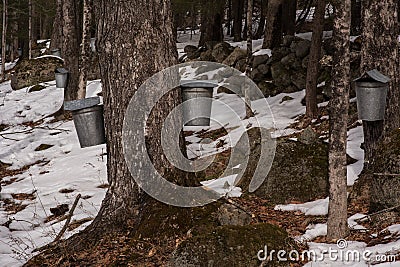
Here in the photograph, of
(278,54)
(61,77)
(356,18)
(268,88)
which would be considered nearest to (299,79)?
(268,88)

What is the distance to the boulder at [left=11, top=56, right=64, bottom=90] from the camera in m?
18.0

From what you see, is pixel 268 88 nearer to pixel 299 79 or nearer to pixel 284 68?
pixel 284 68

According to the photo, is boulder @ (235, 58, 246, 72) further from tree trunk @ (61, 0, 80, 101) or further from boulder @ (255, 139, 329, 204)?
boulder @ (255, 139, 329, 204)

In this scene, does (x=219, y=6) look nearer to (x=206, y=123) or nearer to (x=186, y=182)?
(x=206, y=123)

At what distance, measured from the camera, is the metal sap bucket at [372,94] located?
526 cm

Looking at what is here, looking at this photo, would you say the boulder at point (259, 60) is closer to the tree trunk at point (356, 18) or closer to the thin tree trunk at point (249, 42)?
the thin tree trunk at point (249, 42)

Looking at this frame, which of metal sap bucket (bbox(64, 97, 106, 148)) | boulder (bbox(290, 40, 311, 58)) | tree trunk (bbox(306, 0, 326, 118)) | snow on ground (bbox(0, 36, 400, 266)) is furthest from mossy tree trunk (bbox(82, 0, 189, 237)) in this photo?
boulder (bbox(290, 40, 311, 58))

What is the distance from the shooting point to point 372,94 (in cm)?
530

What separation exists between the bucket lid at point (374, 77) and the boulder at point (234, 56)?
908 cm

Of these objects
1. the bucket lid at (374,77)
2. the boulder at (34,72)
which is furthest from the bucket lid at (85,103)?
the boulder at (34,72)

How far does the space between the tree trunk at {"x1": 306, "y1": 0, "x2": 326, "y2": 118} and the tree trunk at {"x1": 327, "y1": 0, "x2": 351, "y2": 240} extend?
5.46 metres

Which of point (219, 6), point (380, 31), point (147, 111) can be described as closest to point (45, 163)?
point (147, 111)

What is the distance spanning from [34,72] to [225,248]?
1646 cm

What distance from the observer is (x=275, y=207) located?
5.84m
